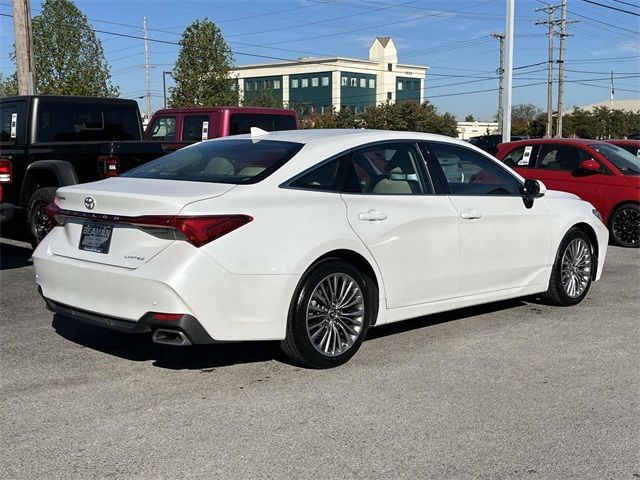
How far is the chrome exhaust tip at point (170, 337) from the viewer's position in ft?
14.8

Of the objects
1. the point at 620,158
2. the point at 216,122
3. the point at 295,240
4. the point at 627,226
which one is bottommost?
the point at 627,226

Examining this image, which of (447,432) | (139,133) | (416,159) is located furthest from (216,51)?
(447,432)

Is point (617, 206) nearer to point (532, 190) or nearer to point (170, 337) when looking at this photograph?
point (532, 190)

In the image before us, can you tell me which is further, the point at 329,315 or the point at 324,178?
the point at 324,178

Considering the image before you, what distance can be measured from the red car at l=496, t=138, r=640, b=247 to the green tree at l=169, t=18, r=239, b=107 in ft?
84.6

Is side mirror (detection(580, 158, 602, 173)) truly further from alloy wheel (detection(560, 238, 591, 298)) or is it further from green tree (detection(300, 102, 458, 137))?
green tree (detection(300, 102, 458, 137))

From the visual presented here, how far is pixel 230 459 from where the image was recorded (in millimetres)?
3699

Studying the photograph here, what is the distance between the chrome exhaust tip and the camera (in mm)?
4500

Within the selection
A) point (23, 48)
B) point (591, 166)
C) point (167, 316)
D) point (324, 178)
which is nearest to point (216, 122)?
point (591, 166)

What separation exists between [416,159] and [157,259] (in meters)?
2.39

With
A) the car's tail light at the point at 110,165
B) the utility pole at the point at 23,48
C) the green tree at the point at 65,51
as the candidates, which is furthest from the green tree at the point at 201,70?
the car's tail light at the point at 110,165

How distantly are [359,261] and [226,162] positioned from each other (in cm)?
119

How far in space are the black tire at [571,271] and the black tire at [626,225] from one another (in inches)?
173

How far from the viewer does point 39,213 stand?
9.26m
